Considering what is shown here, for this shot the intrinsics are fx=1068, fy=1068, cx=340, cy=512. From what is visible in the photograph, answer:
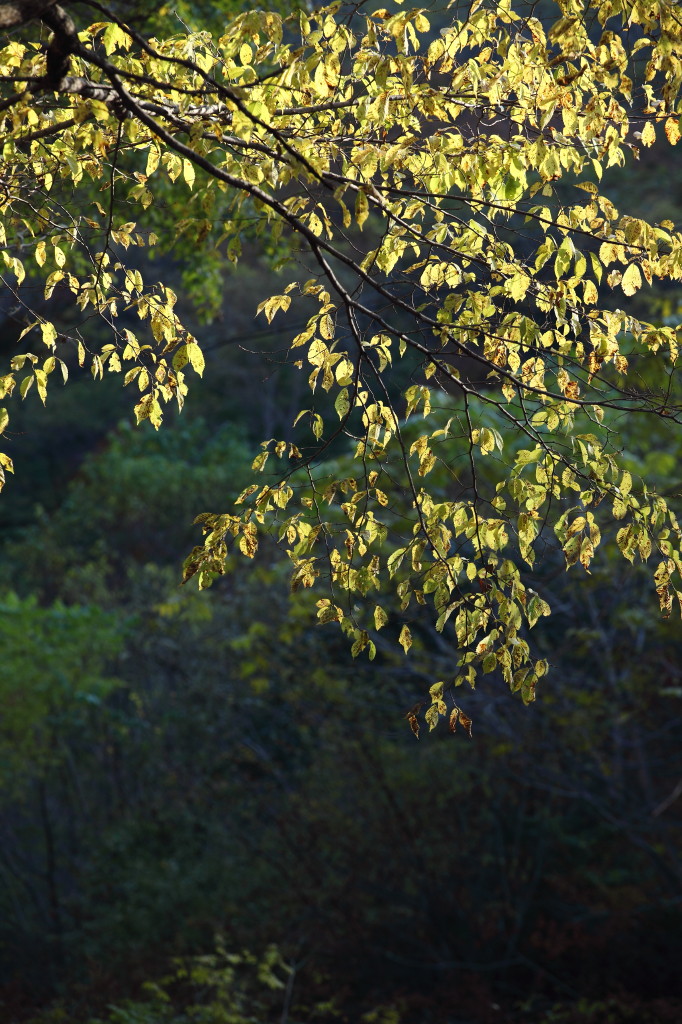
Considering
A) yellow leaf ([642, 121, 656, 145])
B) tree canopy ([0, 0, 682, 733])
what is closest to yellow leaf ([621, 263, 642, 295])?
tree canopy ([0, 0, 682, 733])

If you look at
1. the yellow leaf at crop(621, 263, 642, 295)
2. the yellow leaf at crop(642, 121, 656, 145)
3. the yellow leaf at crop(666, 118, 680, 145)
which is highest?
the yellow leaf at crop(666, 118, 680, 145)

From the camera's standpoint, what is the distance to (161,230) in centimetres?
559

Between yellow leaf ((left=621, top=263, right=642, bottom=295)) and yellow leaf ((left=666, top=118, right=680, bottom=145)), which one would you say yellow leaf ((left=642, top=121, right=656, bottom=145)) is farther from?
yellow leaf ((left=621, top=263, right=642, bottom=295))

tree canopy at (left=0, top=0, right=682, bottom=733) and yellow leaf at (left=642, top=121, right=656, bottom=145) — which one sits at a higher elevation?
yellow leaf at (left=642, top=121, right=656, bottom=145)

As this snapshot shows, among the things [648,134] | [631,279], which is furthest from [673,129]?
[631,279]

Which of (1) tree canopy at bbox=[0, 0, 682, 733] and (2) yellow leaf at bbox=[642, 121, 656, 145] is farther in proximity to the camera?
(2) yellow leaf at bbox=[642, 121, 656, 145]

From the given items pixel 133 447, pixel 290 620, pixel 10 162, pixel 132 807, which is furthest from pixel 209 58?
pixel 133 447

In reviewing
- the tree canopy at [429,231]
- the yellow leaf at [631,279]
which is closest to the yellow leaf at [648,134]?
Result: the tree canopy at [429,231]

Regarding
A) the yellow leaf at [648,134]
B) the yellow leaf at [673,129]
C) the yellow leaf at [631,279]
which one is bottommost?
the yellow leaf at [631,279]

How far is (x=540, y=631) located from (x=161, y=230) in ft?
10.7

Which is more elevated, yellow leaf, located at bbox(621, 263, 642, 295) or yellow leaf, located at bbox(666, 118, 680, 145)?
yellow leaf, located at bbox(666, 118, 680, 145)

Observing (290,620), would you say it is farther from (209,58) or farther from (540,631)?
(209,58)

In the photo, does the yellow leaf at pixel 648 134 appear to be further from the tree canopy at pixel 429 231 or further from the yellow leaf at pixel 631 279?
the yellow leaf at pixel 631 279

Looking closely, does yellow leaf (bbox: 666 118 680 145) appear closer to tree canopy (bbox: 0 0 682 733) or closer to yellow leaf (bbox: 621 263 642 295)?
tree canopy (bbox: 0 0 682 733)
